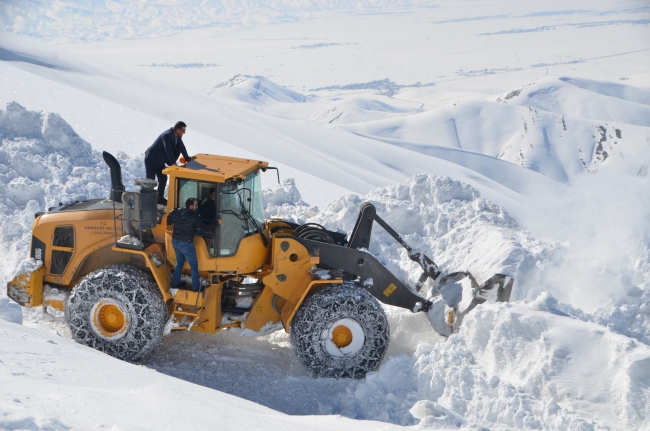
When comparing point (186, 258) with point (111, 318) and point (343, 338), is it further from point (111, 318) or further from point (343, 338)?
point (343, 338)

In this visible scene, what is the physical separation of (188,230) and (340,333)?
164cm

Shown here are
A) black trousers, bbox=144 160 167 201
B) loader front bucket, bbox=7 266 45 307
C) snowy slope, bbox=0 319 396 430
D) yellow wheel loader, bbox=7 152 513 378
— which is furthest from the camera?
black trousers, bbox=144 160 167 201

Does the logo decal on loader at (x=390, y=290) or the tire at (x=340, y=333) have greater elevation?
the logo decal on loader at (x=390, y=290)

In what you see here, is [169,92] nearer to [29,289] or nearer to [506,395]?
[29,289]

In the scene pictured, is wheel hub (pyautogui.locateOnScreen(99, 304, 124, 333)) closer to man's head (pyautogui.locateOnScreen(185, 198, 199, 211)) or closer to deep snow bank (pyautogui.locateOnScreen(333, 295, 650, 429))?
man's head (pyautogui.locateOnScreen(185, 198, 199, 211))

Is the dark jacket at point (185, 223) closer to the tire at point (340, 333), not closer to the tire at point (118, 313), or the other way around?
the tire at point (118, 313)

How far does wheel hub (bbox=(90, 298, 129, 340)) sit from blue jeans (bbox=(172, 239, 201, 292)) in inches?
23.2

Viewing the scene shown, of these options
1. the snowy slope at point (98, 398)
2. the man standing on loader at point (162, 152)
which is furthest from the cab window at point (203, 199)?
the snowy slope at point (98, 398)

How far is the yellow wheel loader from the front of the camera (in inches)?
231

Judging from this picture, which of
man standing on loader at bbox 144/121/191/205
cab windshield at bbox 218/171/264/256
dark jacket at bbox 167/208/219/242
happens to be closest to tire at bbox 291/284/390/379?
cab windshield at bbox 218/171/264/256

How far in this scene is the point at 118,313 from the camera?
600 cm

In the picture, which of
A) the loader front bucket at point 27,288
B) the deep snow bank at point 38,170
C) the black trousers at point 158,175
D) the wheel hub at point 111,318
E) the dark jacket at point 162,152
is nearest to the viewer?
the wheel hub at point 111,318

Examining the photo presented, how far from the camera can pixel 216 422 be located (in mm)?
4242

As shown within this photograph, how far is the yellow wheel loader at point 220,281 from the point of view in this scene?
231 inches
